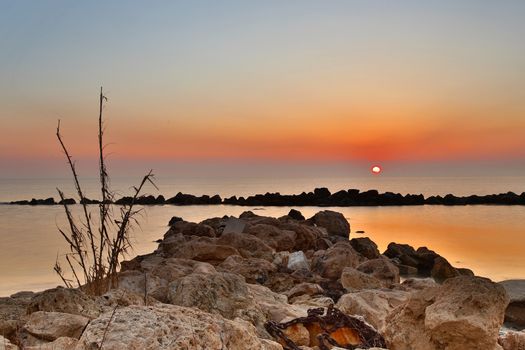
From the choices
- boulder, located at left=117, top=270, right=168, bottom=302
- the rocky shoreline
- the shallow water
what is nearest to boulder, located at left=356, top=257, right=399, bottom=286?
the shallow water

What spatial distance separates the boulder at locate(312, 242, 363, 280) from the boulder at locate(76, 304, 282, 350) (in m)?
8.08

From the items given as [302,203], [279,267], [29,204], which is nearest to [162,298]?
[279,267]

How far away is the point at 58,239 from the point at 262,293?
1637 centimetres

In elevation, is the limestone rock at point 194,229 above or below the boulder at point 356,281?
above

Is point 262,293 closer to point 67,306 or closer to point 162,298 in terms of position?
point 162,298

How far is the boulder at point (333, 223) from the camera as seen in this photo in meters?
20.4

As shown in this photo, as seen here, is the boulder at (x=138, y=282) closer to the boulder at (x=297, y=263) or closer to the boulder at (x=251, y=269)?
the boulder at (x=251, y=269)

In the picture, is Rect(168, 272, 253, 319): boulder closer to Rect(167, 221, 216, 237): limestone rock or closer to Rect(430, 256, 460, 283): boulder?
Rect(430, 256, 460, 283): boulder

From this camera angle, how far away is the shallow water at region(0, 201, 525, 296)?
46.7ft

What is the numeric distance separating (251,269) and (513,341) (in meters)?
5.66

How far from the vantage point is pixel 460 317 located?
349 centimetres

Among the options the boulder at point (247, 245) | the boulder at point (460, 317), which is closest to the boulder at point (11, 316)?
the boulder at point (460, 317)

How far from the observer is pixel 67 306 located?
149 inches

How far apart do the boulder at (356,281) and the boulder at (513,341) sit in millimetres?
4934
